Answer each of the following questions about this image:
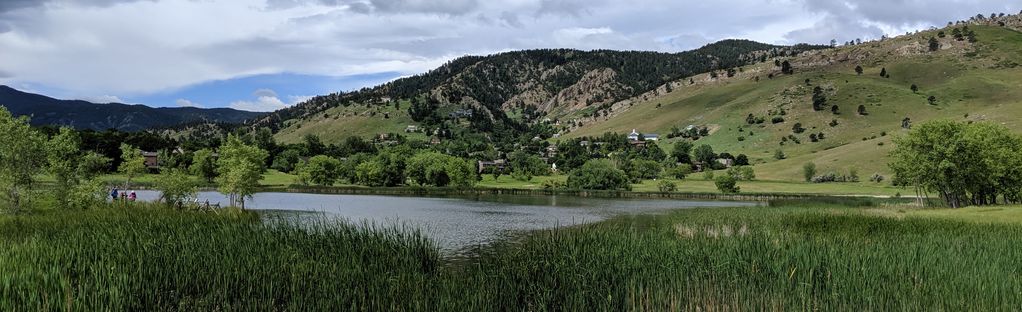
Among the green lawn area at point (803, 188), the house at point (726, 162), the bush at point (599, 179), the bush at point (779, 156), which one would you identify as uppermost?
the bush at point (779, 156)

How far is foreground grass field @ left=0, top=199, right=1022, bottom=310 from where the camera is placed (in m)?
12.4

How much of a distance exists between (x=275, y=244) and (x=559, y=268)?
8123 millimetres

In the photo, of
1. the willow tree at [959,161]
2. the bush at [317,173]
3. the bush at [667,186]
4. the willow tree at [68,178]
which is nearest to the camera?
the willow tree at [68,178]

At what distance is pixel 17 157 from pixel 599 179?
104606 millimetres

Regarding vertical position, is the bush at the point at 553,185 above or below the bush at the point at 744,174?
below

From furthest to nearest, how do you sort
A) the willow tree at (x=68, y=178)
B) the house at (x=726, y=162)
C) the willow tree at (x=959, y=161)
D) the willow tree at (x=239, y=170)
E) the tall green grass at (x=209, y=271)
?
the house at (x=726, y=162) → the willow tree at (x=959, y=161) → the willow tree at (x=239, y=170) → the willow tree at (x=68, y=178) → the tall green grass at (x=209, y=271)

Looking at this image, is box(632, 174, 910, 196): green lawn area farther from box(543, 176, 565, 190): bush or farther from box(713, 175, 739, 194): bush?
box(543, 176, 565, 190): bush

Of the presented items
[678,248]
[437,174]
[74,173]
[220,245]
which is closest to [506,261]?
[678,248]

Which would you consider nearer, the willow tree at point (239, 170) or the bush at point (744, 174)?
the willow tree at point (239, 170)

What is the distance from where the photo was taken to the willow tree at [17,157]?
28.6m

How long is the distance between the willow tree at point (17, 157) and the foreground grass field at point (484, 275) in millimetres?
12391

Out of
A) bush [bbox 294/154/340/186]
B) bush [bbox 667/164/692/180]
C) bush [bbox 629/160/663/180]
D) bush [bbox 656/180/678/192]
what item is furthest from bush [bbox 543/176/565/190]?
bush [bbox 294/154/340/186]

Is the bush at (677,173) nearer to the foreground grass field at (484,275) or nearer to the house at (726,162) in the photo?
the house at (726,162)

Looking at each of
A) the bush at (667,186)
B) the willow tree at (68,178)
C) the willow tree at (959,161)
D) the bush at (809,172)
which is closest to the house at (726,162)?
the bush at (809,172)
